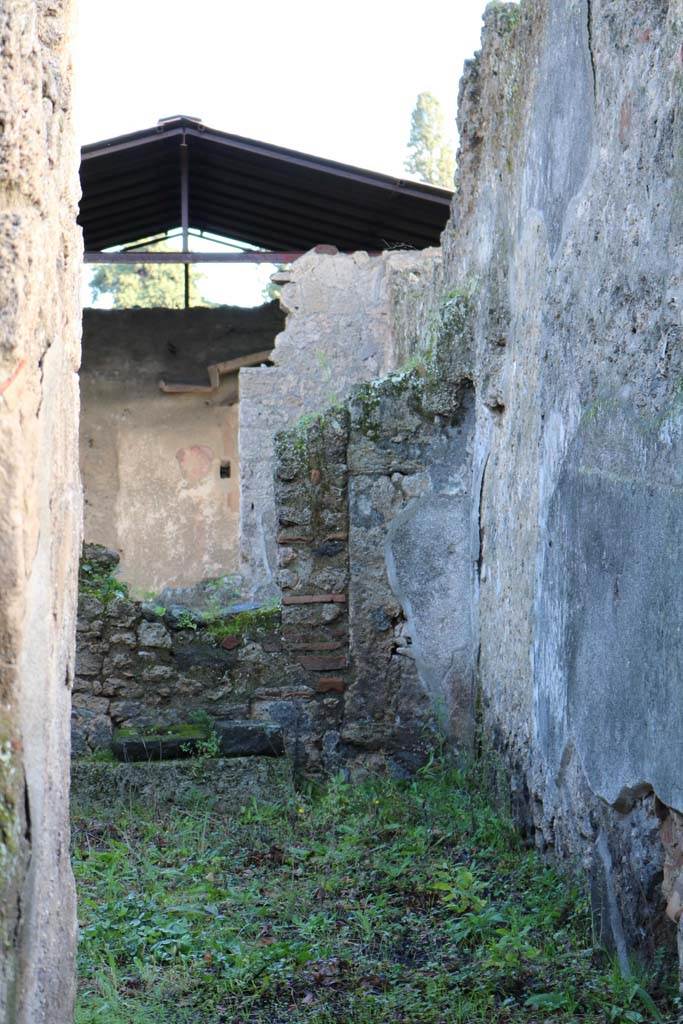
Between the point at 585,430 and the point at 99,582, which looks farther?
the point at 99,582

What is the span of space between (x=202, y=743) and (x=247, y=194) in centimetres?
745

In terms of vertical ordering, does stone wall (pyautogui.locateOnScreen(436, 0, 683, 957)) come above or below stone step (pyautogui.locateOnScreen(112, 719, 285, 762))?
above

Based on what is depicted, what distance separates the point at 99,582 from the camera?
6.09 meters

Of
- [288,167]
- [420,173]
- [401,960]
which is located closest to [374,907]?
[401,960]

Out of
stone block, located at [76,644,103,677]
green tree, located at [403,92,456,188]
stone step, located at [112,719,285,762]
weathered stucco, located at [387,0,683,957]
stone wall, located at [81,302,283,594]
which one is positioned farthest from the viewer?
green tree, located at [403,92,456,188]

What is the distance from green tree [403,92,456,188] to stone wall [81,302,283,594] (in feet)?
63.2

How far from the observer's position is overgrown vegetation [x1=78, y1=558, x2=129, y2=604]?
5.98 m

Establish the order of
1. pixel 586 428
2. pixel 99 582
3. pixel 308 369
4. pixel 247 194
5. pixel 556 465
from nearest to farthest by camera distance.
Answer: pixel 586 428 < pixel 556 465 < pixel 99 582 < pixel 308 369 < pixel 247 194

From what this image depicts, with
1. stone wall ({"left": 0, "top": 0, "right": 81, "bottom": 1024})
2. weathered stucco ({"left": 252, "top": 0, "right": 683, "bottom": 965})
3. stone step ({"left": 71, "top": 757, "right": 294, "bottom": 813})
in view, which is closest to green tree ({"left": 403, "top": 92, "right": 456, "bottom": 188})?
weathered stucco ({"left": 252, "top": 0, "right": 683, "bottom": 965})

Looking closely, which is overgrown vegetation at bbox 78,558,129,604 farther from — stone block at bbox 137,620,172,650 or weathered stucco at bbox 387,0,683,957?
weathered stucco at bbox 387,0,683,957

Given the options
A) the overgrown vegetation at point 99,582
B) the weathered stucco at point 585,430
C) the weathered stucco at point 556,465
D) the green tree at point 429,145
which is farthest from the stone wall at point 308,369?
the green tree at point 429,145

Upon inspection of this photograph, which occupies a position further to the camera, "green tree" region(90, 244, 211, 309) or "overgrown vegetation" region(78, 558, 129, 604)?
"green tree" region(90, 244, 211, 309)

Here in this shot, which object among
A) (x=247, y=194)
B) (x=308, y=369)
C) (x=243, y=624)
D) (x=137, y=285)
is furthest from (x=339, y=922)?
(x=137, y=285)

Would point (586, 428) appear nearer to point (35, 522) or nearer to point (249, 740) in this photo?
point (35, 522)
